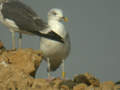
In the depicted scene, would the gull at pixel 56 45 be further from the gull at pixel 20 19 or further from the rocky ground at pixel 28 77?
the rocky ground at pixel 28 77

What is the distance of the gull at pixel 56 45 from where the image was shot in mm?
12930

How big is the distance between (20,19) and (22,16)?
10 centimetres

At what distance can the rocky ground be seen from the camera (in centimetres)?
898

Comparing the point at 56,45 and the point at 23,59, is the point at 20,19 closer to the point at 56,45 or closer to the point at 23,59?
the point at 56,45

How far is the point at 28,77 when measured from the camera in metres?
9.59

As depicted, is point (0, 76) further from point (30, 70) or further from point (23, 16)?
point (23, 16)

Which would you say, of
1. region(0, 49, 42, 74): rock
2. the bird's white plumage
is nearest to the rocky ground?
region(0, 49, 42, 74): rock

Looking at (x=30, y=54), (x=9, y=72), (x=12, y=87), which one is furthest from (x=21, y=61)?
(x=12, y=87)

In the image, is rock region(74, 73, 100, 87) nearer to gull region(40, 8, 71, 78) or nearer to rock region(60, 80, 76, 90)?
rock region(60, 80, 76, 90)

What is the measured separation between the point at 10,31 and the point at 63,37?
1536 mm

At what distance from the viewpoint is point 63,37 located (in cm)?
1293

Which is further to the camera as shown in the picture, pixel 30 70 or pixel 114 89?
pixel 30 70

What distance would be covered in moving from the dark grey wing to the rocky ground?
2.86 ft

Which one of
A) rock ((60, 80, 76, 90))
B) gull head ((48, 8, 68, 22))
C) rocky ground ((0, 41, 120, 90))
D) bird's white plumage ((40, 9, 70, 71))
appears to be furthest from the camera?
gull head ((48, 8, 68, 22))
